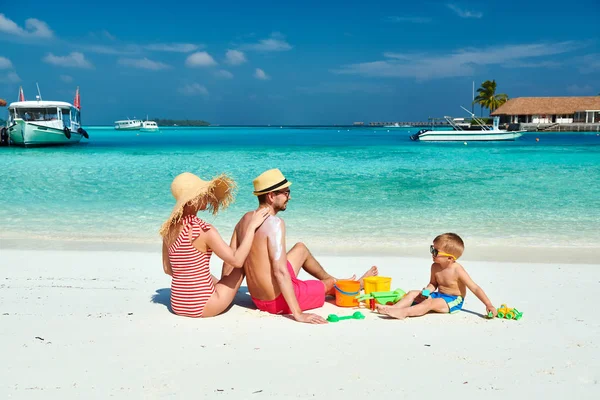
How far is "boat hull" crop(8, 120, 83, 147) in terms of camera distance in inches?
1323

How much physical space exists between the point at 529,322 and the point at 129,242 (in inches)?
231

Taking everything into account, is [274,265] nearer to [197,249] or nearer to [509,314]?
[197,249]

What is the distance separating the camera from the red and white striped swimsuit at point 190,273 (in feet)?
13.2

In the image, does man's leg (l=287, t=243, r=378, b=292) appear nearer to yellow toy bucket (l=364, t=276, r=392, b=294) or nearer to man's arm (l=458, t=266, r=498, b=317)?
yellow toy bucket (l=364, t=276, r=392, b=294)

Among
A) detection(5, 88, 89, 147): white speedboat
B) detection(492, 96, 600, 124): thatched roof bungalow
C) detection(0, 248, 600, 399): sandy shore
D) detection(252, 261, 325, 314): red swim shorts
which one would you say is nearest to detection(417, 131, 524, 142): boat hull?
detection(492, 96, 600, 124): thatched roof bungalow

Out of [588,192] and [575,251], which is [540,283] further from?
[588,192]

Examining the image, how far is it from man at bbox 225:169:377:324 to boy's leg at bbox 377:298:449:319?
0.54 m

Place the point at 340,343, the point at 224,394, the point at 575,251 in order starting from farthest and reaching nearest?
the point at 575,251
the point at 340,343
the point at 224,394

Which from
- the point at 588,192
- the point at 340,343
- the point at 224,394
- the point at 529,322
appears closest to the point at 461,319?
the point at 529,322

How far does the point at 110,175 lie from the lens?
19438 mm

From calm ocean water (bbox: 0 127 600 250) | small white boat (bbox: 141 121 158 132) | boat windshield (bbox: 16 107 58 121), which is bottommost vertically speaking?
calm ocean water (bbox: 0 127 600 250)

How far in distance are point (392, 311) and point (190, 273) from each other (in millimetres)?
1591

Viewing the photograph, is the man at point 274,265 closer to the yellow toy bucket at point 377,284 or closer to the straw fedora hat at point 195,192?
the straw fedora hat at point 195,192

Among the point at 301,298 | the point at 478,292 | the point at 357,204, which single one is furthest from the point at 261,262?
the point at 357,204
